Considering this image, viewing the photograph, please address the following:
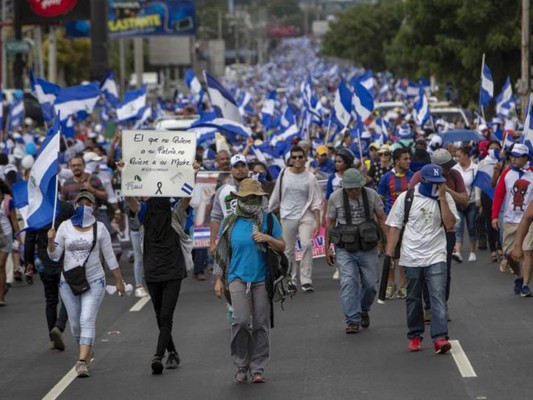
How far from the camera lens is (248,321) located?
36.7ft

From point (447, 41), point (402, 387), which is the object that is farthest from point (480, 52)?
point (402, 387)

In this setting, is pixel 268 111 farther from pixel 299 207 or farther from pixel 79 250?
pixel 79 250

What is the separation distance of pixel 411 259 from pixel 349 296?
4.55ft

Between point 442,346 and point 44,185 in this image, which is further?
point 44,185

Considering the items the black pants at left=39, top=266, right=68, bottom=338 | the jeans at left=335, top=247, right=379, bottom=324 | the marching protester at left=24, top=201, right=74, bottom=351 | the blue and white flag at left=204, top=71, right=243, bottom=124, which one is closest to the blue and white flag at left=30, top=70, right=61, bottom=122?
the blue and white flag at left=204, top=71, right=243, bottom=124

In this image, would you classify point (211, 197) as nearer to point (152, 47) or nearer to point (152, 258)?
point (152, 258)

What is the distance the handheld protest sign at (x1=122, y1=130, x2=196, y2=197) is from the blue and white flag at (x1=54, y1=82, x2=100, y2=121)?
14875 mm

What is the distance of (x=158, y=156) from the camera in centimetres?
1224

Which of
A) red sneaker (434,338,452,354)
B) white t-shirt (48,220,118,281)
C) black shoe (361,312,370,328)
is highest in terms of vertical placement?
white t-shirt (48,220,118,281)

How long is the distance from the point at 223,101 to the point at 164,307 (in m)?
11.9

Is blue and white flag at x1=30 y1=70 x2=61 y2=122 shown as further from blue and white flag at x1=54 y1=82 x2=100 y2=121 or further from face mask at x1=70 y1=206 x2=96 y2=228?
face mask at x1=70 y1=206 x2=96 y2=228

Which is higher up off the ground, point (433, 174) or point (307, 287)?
point (433, 174)

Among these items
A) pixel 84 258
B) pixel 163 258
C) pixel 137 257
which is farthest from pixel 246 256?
pixel 137 257

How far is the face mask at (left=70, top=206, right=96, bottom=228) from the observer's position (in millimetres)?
12133
